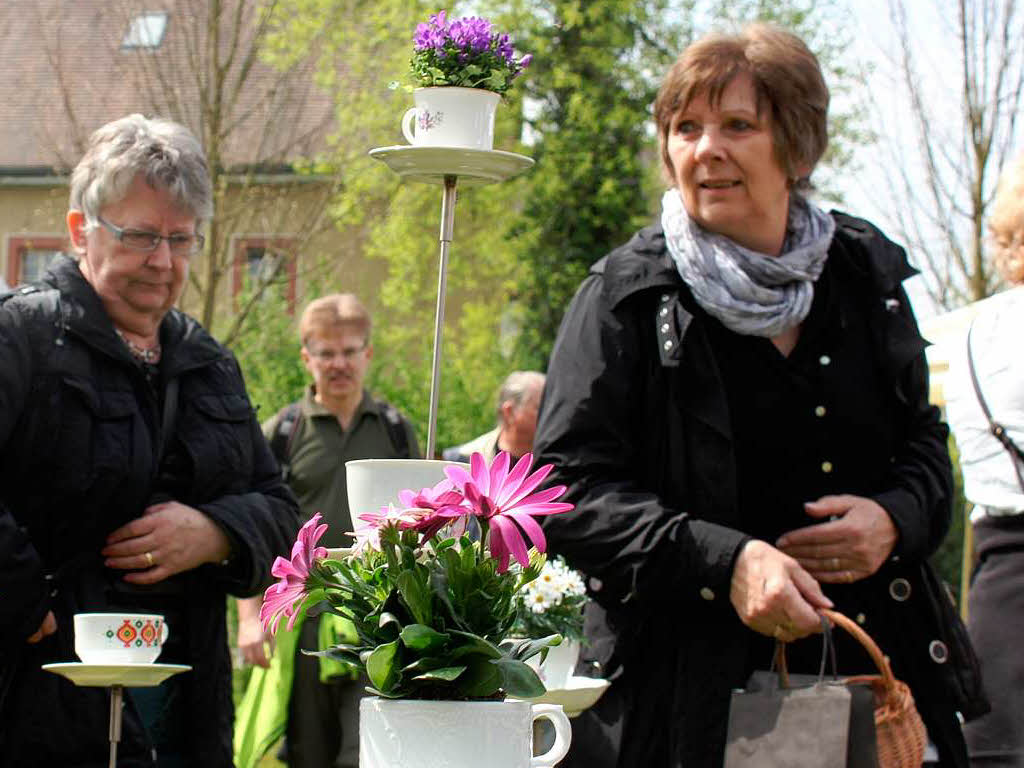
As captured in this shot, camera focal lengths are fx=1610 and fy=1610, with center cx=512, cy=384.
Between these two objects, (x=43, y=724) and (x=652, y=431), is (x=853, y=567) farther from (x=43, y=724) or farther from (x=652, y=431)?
(x=43, y=724)

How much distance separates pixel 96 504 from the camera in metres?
3.40

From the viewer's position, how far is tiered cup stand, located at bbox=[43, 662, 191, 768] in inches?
112

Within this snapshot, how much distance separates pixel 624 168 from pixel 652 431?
780 inches

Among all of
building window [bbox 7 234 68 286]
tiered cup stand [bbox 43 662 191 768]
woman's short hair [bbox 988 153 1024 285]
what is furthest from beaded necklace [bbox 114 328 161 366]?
building window [bbox 7 234 68 286]

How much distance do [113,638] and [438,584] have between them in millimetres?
1394

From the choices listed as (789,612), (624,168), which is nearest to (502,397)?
(789,612)

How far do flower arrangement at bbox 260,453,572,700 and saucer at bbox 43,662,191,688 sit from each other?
1.03 meters

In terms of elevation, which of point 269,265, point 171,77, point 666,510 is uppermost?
point 171,77

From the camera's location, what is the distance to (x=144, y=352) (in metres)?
3.71

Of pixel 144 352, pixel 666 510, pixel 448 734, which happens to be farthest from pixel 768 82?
pixel 448 734

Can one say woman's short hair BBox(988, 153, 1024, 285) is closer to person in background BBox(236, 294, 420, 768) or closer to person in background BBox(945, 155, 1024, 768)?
person in background BBox(945, 155, 1024, 768)

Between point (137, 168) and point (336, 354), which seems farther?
point (336, 354)

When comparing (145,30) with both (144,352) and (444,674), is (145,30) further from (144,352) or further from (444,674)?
(444,674)

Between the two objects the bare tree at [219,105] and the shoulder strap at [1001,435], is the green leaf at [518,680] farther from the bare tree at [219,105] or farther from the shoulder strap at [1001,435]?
the bare tree at [219,105]
